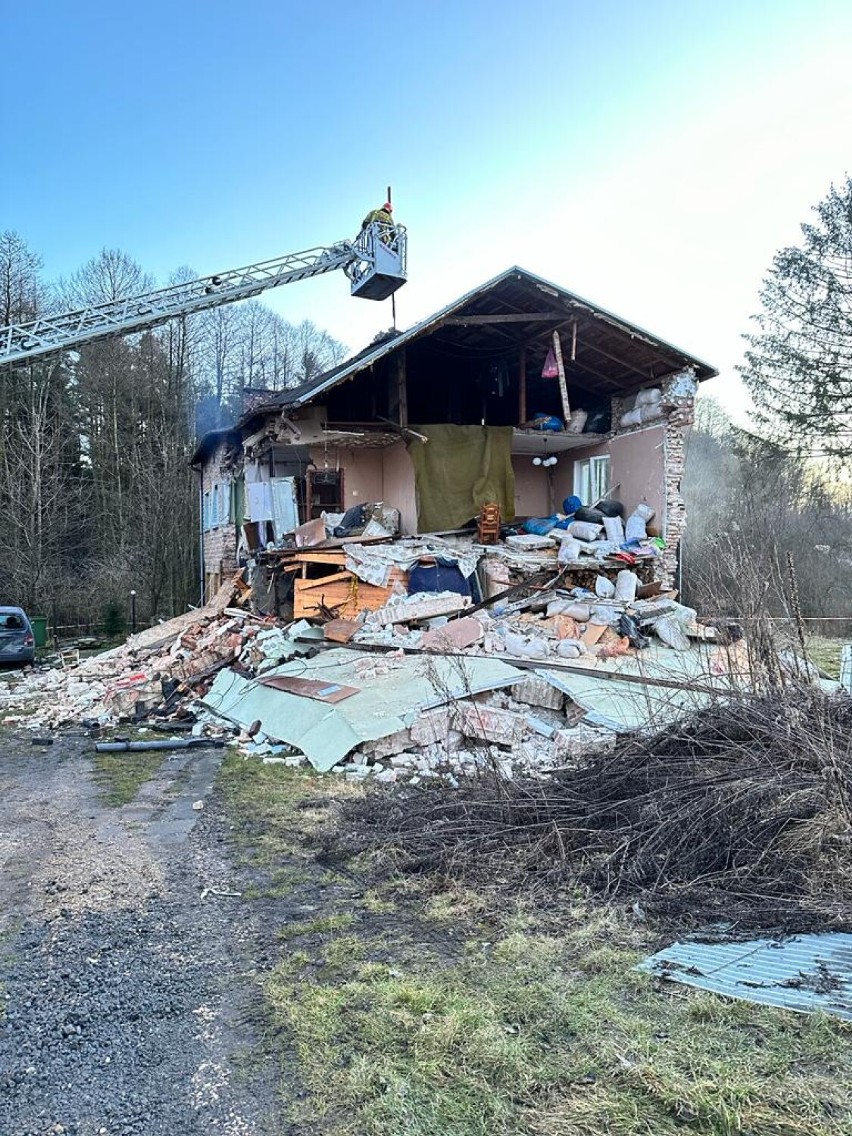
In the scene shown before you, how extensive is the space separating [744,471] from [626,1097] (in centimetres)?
2274

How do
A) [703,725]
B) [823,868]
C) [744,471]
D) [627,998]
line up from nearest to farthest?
[627,998]
[823,868]
[703,725]
[744,471]

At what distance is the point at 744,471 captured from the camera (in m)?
22.1

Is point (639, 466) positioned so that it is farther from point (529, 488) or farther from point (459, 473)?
point (459, 473)

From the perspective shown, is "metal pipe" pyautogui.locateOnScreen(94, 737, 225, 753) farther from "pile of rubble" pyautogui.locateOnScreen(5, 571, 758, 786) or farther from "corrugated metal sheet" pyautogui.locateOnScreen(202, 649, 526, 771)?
"corrugated metal sheet" pyautogui.locateOnScreen(202, 649, 526, 771)

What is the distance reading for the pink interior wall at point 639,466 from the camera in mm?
14297

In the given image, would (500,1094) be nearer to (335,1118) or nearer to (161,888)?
(335,1118)

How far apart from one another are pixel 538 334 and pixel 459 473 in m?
3.47

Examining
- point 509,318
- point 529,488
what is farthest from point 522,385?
point 529,488

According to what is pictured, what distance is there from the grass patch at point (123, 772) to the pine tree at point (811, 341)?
20.3m

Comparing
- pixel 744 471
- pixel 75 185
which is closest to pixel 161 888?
pixel 75 185

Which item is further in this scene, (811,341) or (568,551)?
(811,341)

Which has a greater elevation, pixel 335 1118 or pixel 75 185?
pixel 75 185

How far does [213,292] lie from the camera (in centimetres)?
1697

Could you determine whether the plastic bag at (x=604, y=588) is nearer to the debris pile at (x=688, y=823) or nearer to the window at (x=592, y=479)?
the window at (x=592, y=479)
